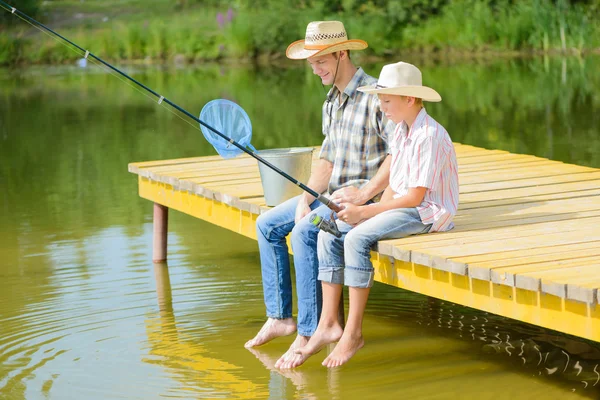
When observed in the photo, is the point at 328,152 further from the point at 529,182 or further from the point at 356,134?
the point at 529,182

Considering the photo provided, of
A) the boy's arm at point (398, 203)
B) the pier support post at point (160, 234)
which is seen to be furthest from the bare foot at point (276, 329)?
the pier support post at point (160, 234)

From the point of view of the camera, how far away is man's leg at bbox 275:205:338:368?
4.25 metres

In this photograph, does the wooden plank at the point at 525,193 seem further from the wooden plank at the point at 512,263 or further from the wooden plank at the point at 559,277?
the wooden plank at the point at 559,277

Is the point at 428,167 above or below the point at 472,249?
above

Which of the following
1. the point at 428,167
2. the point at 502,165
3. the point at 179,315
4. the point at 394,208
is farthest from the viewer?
the point at 502,165

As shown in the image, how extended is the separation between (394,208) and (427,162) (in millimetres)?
219

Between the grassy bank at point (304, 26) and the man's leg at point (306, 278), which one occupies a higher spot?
the grassy bank at point (304, 26)

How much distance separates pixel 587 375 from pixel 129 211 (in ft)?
14.0

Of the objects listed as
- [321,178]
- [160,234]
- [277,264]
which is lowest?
[160,234]

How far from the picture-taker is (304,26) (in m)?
22.6

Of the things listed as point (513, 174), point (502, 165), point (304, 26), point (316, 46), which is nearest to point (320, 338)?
point (316, 46)

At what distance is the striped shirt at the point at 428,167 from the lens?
4.01 metres

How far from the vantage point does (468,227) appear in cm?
430

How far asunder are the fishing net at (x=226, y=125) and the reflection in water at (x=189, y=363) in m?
0.82
